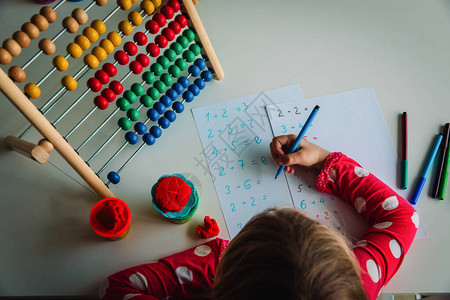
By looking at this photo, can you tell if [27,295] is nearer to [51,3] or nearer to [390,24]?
[51,3]

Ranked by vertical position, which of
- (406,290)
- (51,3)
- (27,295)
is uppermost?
(51,3)

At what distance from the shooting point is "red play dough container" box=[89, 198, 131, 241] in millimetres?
568

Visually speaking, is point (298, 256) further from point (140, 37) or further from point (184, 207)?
point (140, 37)

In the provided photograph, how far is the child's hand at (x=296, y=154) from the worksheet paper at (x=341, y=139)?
0.09 feet

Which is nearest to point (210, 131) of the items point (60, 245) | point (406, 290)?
point (60, 245)

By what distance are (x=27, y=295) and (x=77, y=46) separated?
1.47 feet

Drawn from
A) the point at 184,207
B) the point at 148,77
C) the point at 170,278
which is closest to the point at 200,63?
the point at 148,77

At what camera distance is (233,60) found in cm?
78

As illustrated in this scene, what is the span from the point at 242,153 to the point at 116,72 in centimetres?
31

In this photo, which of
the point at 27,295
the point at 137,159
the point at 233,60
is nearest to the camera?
the point at 27,295

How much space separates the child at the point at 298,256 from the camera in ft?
1.21

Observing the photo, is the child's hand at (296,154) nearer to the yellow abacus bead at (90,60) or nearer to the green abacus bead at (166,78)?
the green abacus bead at (166,78)

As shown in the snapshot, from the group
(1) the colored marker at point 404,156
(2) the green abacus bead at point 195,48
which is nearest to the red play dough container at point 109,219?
(2) the green abacus bead at point 195,48

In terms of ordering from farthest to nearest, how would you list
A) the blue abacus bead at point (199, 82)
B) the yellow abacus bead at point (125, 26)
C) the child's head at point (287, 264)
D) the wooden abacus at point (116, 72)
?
the blue abacus bead at point (199, 82) < the yellow abacus bead at point (125, 26) < the wooden abacus at point (116, 72) < the child's head at point (287, 264)
